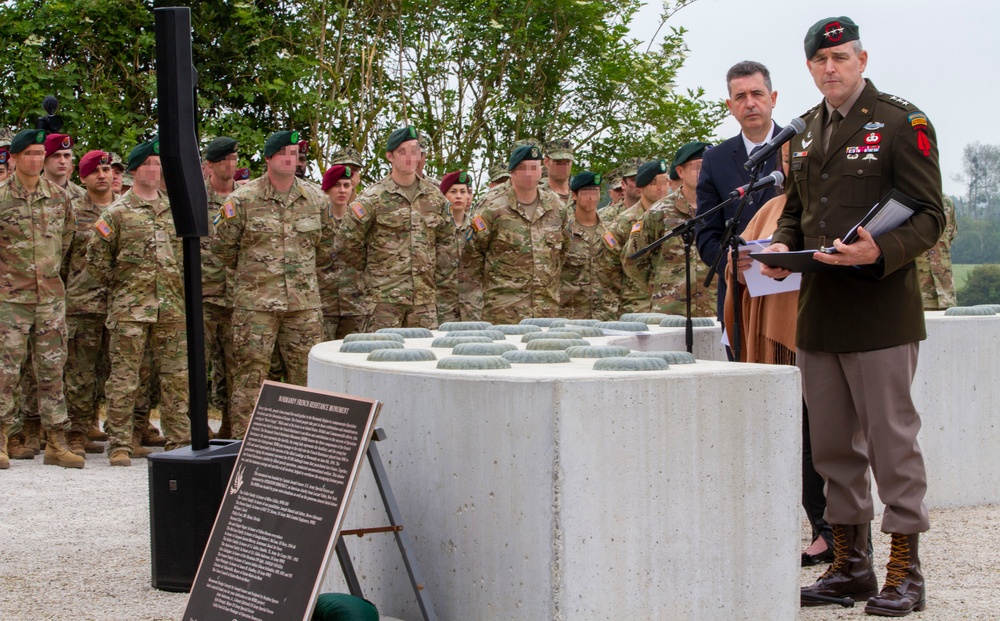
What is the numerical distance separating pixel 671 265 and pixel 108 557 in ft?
15.3

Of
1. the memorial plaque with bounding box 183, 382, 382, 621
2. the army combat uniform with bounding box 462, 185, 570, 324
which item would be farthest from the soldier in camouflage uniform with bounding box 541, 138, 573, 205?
the memorial plaque with bounding box 183, 382, 382, 621

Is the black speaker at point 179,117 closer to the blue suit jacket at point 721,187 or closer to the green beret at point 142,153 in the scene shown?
the blue suit jacket at point 721,187

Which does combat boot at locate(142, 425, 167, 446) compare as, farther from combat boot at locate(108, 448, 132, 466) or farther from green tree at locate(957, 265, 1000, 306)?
green tree at locate(957, 265, 1000, 306)

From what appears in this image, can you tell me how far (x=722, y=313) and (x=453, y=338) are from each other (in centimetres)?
146

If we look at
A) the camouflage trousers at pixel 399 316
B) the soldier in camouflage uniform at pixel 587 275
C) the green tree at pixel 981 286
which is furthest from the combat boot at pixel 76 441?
the green tree at pixel 981 286

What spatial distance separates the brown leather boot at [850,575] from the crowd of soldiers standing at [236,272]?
169 inches

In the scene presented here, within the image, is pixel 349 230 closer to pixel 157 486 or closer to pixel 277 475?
pixel 157 486

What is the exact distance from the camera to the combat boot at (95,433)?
424 inches

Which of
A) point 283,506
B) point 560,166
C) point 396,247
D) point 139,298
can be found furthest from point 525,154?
point 283,506

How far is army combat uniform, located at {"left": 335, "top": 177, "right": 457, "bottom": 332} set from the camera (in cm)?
1000

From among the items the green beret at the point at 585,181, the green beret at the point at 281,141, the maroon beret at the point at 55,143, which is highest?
the maroon beret at the point at 55,143

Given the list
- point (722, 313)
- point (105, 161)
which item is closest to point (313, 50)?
point (105, 161)

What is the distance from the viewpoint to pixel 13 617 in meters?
5.46

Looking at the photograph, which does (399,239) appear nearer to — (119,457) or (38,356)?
(119,457)
